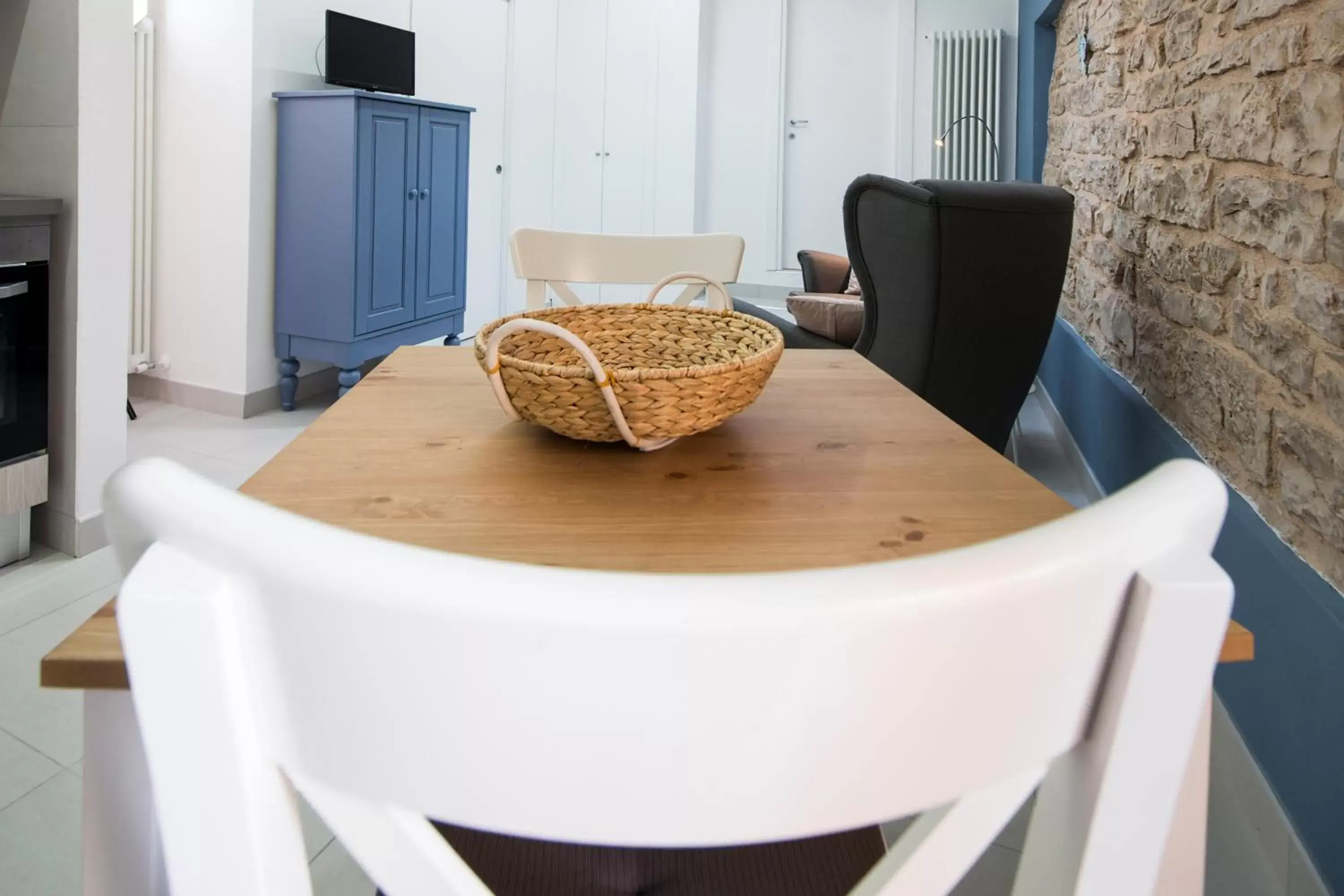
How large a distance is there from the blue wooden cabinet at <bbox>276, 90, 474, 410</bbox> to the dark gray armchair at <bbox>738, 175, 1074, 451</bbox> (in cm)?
206

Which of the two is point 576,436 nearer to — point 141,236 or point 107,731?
point 107,731

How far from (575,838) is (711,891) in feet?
1.39

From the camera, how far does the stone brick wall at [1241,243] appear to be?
1599 millimetres

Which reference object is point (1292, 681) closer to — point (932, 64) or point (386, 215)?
point (386, 215)

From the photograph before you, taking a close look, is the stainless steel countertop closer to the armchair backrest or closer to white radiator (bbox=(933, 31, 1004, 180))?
the armchair backrest

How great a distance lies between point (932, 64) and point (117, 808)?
7469mm

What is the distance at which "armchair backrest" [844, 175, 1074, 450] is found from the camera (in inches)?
99.8

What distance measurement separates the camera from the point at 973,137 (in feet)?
22.8

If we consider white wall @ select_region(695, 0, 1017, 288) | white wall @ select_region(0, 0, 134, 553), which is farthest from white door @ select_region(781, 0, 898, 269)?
white wall @ select_region(0, 0, 134, 553)

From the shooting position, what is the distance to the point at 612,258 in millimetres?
2213

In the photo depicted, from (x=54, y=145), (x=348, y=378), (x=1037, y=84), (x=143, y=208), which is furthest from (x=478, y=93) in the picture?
(x=1037, y=84)

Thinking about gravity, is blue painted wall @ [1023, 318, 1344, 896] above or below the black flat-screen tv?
below

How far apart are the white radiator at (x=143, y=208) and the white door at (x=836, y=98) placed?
4.72 m

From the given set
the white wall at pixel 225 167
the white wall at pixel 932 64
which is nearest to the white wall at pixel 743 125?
the white wall at pixel 932 64
